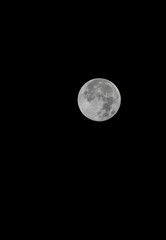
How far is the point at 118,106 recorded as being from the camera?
29.8 ft

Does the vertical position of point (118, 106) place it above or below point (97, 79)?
below

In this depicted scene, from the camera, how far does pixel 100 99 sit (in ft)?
29.7

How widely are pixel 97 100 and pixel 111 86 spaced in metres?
0.49

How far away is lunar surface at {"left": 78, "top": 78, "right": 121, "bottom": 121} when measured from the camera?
9.04 m

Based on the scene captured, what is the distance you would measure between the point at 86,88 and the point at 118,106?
0.90m

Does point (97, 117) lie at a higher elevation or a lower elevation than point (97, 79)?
lower

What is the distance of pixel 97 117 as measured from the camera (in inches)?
359

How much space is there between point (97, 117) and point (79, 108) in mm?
510

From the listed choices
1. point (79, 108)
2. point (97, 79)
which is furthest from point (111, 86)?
point (79, 108)

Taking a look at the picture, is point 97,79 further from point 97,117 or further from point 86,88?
point 97,117

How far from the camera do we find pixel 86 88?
916cm

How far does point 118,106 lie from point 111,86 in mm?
515

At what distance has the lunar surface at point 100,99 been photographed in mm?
9039

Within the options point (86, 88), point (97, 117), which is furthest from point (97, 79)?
point (97, 117)
